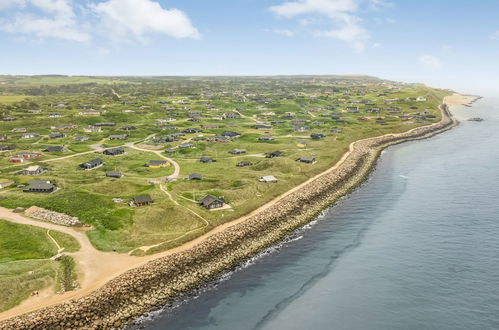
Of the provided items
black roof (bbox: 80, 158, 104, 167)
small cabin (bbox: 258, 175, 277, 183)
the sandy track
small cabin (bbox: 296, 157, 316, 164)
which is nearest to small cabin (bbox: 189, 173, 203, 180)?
small cabin (bbox: 258, 175, 277, 183)

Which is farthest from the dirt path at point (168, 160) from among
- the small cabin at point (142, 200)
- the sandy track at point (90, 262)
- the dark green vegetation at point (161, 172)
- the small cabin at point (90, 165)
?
the sandy track at point (90, 262)

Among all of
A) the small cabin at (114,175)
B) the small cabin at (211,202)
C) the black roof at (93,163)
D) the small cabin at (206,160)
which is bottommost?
the small cabin at (211,202)

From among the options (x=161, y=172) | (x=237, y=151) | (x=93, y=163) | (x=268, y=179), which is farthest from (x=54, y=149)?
(x=268, y=179)

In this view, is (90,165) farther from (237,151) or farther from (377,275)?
(377,275)

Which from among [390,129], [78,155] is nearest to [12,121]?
[78,155]

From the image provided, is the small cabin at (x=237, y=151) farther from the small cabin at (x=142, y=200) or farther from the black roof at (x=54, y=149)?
the black roof at (x=54, y=149)

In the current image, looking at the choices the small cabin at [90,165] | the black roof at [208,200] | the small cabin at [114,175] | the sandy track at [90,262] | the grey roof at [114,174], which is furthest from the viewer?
the small cabin at [90,165]
